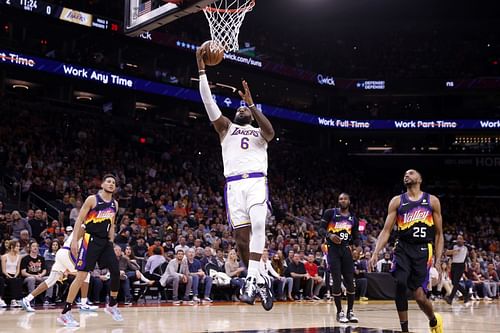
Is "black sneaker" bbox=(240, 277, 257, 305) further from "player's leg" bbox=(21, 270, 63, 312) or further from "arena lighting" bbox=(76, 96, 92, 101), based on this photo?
"arena lighting" bbox=(76, 96, 92, 101)

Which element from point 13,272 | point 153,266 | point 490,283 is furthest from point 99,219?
point 490,283

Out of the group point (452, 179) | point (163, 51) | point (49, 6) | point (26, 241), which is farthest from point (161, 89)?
point (452, 179)

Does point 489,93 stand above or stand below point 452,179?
above

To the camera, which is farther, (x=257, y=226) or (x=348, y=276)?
(x=348, y=276)

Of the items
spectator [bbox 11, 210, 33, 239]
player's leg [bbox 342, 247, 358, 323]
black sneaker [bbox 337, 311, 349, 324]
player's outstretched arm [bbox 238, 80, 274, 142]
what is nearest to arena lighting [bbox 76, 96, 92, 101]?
spectator [bbox 11, 210, 33, 239]

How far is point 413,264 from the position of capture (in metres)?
7.79

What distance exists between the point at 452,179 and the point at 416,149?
259cm

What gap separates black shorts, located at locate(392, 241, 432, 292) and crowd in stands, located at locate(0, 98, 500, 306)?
757cm

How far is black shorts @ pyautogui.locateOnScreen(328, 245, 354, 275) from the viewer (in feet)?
34.4

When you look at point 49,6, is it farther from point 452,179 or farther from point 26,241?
point 452,179

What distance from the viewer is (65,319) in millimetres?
9133

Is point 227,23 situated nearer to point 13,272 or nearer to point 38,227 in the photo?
point 13,272

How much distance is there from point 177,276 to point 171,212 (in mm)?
5692

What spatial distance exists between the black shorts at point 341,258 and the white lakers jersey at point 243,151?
3.78 m
